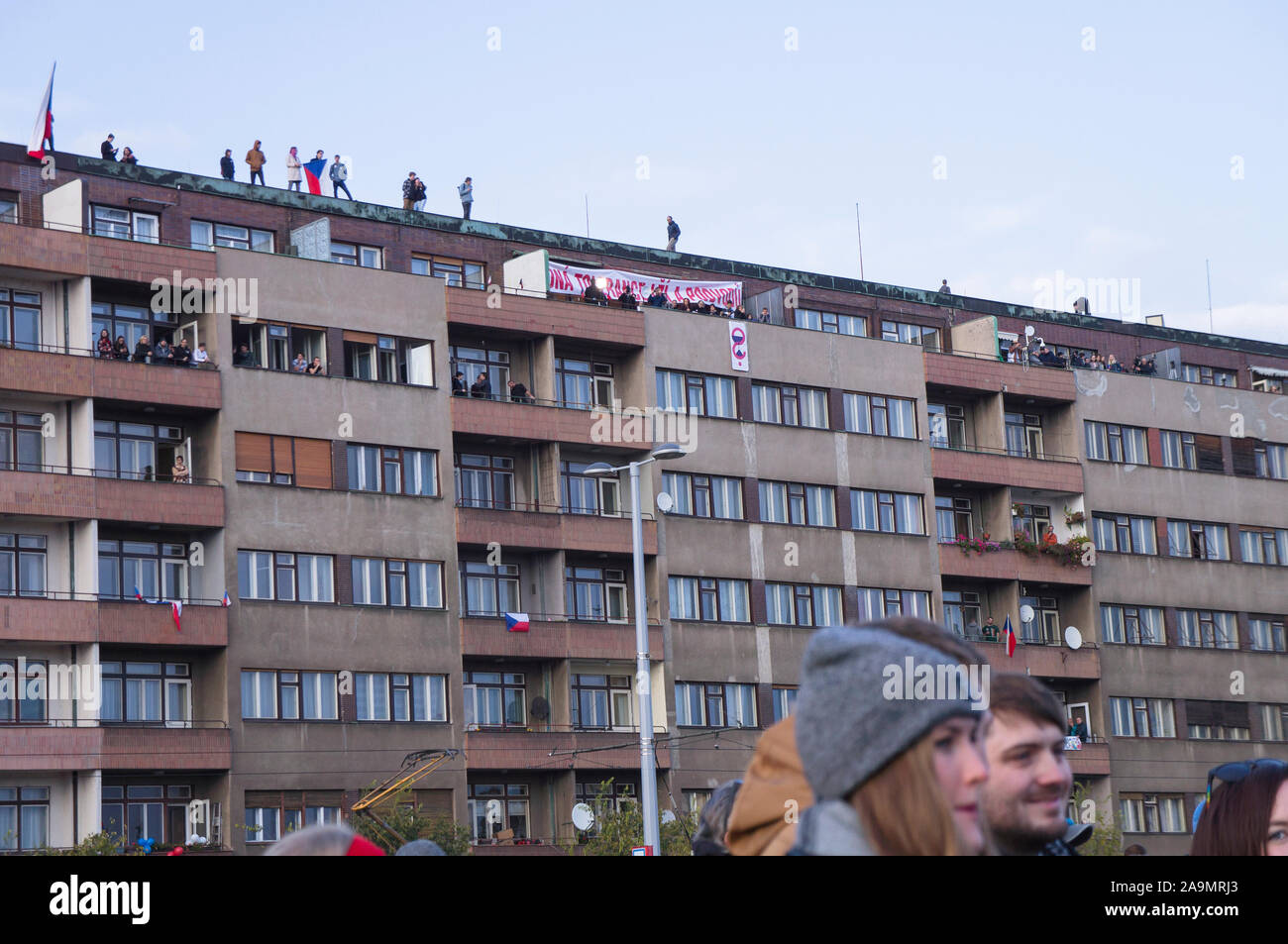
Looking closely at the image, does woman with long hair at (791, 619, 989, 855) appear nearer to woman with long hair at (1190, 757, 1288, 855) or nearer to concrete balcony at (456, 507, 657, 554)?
woman with long hair at (1190, 757, 1288, 855)

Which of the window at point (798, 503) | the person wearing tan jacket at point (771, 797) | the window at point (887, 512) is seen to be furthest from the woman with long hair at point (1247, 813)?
the window at point (887, 512)

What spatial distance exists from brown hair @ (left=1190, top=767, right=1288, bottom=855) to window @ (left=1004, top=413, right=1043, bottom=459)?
69464 mm

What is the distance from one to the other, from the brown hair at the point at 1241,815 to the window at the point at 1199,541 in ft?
241

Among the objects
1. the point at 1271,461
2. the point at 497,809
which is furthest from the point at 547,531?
the point at 1271,461

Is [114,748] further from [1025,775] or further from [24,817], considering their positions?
[1025,775]

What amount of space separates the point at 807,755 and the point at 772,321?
218 feet

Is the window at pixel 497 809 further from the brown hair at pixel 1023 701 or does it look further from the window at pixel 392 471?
the brown hair at pixel 1023 701

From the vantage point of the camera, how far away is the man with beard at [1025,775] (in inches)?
215

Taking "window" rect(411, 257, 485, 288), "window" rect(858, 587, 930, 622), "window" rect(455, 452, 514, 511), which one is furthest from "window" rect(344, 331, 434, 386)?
"window" rect(858, 587, 930, 622)

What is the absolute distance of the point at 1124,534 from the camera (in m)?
77.2

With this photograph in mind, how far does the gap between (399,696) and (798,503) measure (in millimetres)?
16971

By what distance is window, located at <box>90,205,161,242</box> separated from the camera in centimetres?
5681
